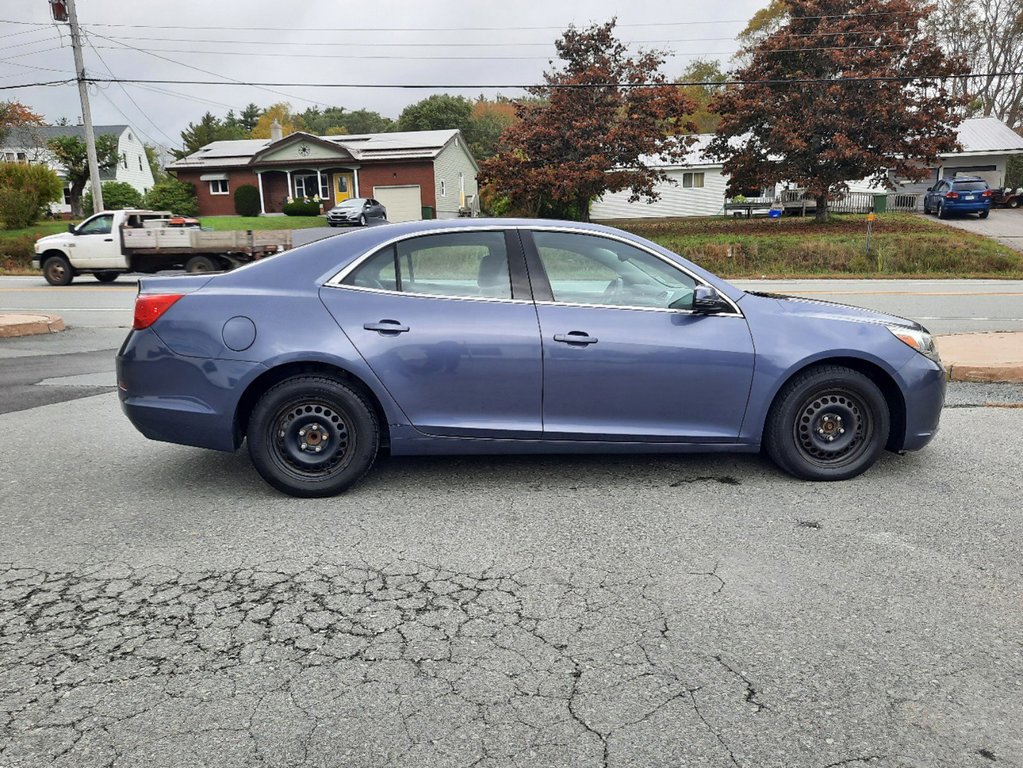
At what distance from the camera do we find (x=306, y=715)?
2709 millimetres

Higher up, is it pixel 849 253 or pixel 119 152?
pixel 119 152

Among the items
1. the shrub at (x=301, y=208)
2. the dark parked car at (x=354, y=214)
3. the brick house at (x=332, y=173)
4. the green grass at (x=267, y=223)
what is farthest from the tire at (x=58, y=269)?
the brick house at (x=332, y=173)

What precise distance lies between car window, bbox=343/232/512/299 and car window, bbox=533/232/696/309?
0.30m

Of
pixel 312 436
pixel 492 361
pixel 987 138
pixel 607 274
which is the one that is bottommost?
pixel 312 436

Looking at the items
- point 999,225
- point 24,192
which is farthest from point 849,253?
point 24,192

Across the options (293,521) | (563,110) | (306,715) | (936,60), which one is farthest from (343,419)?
(936,60)

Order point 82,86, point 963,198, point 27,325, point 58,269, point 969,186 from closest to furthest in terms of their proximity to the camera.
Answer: point 27,325 < point 58,269 < point 82,86 < point 963,198 < point 969,186

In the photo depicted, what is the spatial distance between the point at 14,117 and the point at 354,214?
79.1ft

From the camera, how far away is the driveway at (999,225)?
29.6 meters

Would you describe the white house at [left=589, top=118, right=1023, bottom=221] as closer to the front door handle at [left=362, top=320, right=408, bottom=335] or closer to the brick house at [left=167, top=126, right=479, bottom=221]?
the brick house at [left=167, top=126, right=479, bottom=221]

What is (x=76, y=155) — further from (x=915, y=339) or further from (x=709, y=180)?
(x=915, y=339)

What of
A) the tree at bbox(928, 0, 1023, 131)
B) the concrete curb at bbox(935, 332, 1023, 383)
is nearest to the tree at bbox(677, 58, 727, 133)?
the tree at bbox(928, 0, 1023, 131)

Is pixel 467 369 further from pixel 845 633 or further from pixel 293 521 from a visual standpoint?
pixel 845 633

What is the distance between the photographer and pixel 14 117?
1827 inches
